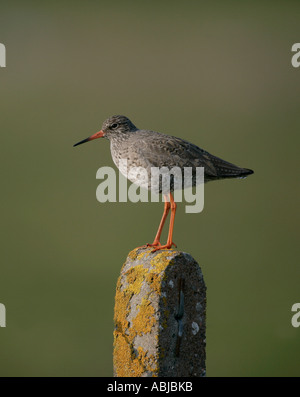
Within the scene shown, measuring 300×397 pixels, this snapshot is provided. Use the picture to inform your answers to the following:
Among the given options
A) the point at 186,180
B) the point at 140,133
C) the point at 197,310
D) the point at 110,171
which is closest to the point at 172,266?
the point at 197,310

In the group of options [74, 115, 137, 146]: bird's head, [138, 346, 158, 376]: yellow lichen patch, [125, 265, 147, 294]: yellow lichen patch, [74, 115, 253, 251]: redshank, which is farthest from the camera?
[74, 115, 137, 146]: bird's head

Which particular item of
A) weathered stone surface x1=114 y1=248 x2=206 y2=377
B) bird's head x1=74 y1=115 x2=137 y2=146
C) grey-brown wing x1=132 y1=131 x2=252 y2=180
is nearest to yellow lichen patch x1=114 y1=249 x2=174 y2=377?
weathered stone surface x1=114 y1=248 x2=206 y2=377

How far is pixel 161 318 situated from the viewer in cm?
325

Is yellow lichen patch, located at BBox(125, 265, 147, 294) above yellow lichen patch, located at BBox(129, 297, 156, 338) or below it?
above

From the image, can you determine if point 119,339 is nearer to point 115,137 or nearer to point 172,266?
point 172,266

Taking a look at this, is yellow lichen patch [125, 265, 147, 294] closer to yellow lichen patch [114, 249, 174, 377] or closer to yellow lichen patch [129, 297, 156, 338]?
yellow lichen patch [114, 249, 174, 377]

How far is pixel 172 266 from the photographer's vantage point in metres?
3.36

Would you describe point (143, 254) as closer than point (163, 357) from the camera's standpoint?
No

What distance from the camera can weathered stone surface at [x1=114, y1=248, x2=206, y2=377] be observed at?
10.7ft

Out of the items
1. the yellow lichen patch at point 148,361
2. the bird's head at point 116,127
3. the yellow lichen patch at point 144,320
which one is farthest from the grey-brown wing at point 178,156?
the yellow lichen patch at point 148,361

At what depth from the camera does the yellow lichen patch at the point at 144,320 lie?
327 cm

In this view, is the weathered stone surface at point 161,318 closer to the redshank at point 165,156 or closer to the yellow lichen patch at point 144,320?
the yellow lichen patch at point 144,320
